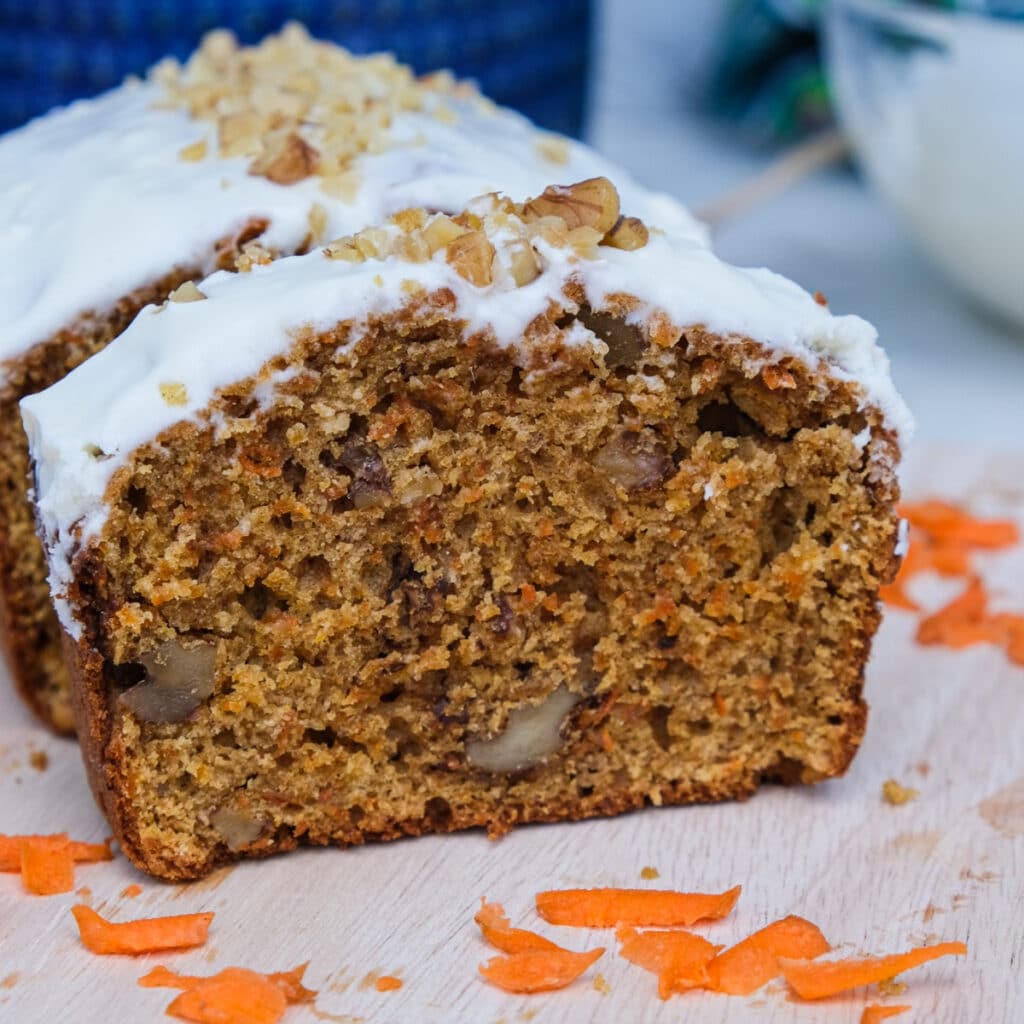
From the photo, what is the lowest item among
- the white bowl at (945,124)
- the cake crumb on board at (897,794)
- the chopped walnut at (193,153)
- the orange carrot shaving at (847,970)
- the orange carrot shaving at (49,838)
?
the orange carrot shaving at (49,838)

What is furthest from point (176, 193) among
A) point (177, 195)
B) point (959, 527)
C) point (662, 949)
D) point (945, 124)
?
point (945, 124)

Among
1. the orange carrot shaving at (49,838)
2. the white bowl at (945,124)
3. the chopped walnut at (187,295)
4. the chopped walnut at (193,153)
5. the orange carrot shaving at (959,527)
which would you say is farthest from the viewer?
the white bowl at (945,124)

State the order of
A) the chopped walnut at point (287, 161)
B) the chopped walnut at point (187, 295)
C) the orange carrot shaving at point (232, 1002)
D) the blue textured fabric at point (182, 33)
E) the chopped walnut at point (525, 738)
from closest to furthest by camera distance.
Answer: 1. the orange carrot shaving at point (232, 1002)
2. the chopped walnut at point (187, 295)
3. the chopped walnut at point (525, 738)
4. the chopped walnut at point (287, 161)
5. the blue textured fabric at point (182, 33)

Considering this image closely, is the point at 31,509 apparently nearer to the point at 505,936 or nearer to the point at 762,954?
the point at 505,936

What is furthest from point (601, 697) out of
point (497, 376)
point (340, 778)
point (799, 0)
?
point (799, 0)

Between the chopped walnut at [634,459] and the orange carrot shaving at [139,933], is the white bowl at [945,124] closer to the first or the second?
the chopped walnut at [634,459]

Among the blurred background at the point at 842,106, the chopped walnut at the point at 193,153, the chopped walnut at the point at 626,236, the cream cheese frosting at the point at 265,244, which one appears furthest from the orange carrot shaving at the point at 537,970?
the blurred background at the point at 842,106
